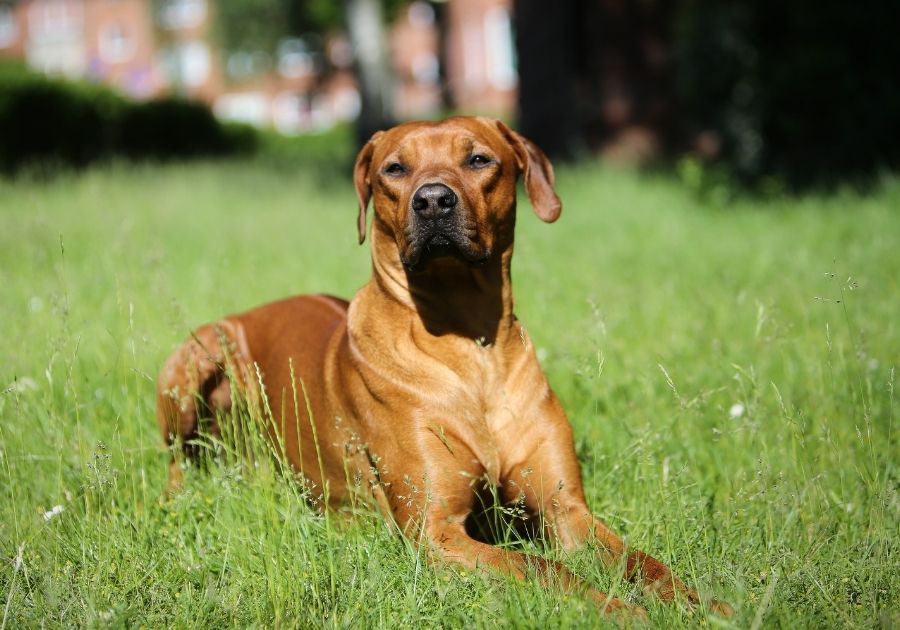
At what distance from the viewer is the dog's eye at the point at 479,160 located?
298 centimetres

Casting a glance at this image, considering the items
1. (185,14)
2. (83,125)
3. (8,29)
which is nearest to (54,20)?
(8,29)

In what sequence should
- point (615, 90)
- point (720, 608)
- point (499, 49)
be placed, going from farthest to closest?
point (499, 49)
point (615, 90)
point (720, 608)

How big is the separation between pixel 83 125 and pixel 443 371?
13423 mm

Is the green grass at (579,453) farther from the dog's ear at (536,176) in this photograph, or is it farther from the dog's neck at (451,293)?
the dog's ear at (536,176)

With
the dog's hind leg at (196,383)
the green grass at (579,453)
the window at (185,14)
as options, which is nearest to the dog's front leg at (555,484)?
the green grass at (579,453)

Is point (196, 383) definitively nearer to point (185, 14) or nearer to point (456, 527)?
point (456, 527)

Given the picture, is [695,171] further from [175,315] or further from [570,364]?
[175,315]

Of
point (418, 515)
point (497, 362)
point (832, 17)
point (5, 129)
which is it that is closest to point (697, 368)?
point (497, 362)

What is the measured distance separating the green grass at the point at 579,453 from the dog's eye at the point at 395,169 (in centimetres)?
92

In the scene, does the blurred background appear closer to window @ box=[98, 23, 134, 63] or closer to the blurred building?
the blurred building

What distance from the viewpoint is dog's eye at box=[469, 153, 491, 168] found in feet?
9.79

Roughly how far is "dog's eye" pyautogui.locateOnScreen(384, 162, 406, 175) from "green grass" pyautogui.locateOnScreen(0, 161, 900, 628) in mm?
916

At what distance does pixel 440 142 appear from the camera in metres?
3.00

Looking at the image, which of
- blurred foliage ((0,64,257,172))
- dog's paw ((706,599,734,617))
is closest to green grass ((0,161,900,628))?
dog's paw ((706,599,734,617))
